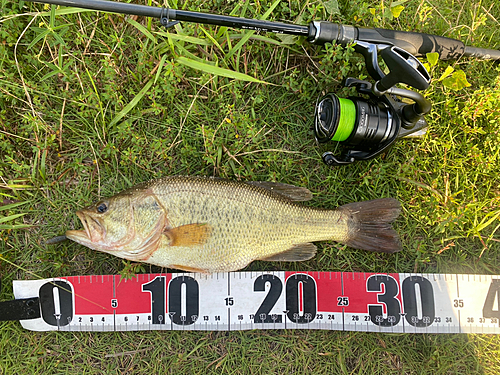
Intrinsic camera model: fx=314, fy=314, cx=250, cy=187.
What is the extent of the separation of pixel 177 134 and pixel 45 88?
4.31ft

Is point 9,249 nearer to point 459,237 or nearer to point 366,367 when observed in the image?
point 366,367

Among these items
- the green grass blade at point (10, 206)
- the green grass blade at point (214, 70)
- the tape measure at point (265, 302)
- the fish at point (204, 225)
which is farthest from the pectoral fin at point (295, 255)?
the green grass blade at point (10, 206)

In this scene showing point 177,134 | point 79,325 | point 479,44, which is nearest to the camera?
point 79,325

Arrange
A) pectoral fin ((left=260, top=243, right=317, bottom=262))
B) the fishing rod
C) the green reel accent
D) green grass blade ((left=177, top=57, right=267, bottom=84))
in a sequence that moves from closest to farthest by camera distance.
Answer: the fishing rod, the green reel accent, pectoral fin ((left=260, top=243, right=317, bottom=262)), green grass blade ((left=177, top=57, right=267, bottom=84))

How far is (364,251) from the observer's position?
3.07 meters

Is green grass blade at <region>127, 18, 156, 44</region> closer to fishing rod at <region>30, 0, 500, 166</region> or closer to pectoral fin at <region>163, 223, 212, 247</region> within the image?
fishing rod at <region>30, 0, 500, 166</region>

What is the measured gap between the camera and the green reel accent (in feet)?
8.70

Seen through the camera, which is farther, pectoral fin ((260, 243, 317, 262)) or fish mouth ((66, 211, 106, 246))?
pectoral fin ((260, 243, 317, 262))

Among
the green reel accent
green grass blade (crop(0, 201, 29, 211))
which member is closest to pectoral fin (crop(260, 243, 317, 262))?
the green reel accent

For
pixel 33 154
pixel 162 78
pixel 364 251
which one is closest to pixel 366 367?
pixel 364 251

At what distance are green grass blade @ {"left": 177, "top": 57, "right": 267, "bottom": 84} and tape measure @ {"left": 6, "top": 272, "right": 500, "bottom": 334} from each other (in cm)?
184

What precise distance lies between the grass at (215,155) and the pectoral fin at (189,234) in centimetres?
68

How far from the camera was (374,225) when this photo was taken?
2.87 meters

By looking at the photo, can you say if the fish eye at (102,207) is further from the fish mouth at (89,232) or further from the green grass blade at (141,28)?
the green grass blade at (141,28)
